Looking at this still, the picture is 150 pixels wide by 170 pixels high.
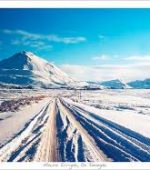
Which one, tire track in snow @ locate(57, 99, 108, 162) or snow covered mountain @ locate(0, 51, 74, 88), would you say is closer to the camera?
tire track in snow @ locate(57, 99, 108, 162)

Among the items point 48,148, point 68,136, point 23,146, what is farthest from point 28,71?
point 48,148

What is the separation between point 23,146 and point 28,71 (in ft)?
23.2

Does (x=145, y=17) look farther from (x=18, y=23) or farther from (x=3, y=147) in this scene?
(x=3, y=147)

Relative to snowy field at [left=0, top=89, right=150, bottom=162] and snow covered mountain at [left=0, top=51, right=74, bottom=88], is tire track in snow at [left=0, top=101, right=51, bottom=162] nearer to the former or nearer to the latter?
snowy field at [left=0, top=89, right=150, bottom=162]

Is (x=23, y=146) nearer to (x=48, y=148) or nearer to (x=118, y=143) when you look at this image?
(x=48, y=148)

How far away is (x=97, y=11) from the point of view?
479 inches

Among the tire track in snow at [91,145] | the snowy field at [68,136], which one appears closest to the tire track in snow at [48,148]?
the snowy field at [68,136]

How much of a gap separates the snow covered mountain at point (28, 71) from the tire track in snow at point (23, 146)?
2.34m

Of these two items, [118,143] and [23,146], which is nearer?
[23,146]

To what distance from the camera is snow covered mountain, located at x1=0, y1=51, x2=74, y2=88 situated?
13.0 metres

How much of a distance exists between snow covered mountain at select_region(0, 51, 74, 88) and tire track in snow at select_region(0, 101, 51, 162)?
2.34 metres

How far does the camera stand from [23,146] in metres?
10.7

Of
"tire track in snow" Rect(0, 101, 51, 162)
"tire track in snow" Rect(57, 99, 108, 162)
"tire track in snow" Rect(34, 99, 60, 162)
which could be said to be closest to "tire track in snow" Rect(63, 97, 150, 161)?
"tire track in snow" Rect(57, 99, 108, 162)

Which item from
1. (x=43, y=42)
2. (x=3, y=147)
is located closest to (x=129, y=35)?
(x=43, y=42)
